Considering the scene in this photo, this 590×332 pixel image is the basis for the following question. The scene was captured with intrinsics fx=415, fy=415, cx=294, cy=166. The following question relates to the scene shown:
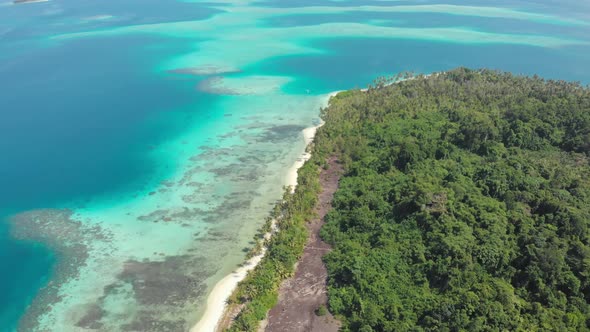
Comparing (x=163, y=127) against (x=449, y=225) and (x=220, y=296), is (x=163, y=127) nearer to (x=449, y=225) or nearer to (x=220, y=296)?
(x=220, y=296)

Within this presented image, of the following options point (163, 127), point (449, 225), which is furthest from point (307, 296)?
point (163, 127)

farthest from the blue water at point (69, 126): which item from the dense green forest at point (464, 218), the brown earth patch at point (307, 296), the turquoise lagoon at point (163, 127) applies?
the dense green forest at point (464, 218)

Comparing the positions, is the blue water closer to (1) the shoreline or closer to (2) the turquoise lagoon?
(2) the turquoise lagoon

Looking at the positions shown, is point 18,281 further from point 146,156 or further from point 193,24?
point 193,24

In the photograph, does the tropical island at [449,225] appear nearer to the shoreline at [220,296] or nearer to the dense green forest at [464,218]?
the dense green forest at [464,218]

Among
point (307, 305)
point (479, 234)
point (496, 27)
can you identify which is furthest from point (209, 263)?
point (496, 27)

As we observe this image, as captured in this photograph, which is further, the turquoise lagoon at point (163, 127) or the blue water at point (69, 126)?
the blue water at point (69, 126)
